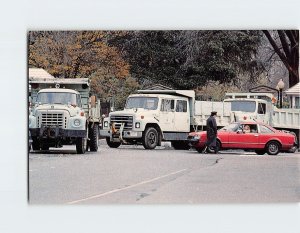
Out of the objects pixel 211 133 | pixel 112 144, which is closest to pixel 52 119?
pixel 112 144

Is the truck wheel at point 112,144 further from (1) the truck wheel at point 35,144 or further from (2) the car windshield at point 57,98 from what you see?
(1) the truck wheel at point 35,144

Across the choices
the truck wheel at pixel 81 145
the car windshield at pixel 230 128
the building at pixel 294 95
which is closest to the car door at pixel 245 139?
the car windshield at pixel 230 128

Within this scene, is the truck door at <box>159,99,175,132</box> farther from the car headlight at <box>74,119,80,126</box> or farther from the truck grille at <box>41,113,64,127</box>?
the truck grille at <box>41,113,64,127</box>

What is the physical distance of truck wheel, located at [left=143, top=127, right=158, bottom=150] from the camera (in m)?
17.1

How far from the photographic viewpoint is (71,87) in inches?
664

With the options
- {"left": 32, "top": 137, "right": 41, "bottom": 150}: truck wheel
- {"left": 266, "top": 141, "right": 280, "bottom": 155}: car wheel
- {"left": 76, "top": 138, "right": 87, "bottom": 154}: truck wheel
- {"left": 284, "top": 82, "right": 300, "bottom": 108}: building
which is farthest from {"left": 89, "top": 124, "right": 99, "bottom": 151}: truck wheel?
{"left": 284, "top": 82, "right": 300, "bottom": 108}: building

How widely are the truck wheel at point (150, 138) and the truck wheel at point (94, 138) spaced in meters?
0.77

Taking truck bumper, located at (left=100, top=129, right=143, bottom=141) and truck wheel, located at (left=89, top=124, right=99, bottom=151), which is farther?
truck bumper, located at (left=100, top=129, right=143, bottom=141)

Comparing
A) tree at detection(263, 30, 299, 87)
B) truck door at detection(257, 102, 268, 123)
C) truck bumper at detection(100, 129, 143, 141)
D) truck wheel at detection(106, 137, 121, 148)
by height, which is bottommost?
truck wheel at detection(106, 137, 121, 148)

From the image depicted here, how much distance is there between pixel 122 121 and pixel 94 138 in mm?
531

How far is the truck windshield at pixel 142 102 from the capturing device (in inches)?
670

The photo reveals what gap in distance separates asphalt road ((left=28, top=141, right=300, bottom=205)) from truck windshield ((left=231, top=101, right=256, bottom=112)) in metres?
0.71

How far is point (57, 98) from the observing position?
17.4 meters

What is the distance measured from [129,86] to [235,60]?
1.73 meters
